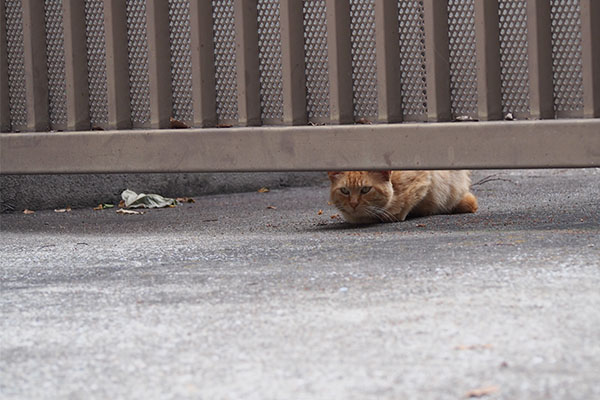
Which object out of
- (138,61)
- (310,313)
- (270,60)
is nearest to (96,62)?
(138,61)

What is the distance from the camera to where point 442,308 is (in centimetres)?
247

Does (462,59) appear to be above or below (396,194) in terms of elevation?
above

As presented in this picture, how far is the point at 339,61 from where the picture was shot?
14.4 feet

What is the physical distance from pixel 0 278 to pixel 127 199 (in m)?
3.15

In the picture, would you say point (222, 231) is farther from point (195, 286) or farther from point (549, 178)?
point (549, 178)

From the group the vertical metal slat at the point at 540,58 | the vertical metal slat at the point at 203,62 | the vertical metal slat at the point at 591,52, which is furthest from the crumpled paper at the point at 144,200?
the vertical metal slat at the point at 591,52

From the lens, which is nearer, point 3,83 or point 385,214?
point 385,214

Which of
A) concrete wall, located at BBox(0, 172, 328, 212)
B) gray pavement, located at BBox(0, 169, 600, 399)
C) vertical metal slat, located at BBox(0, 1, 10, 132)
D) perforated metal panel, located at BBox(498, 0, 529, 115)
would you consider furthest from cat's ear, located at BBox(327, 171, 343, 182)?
concrete wall, located at BBox(0, 172, 328, 212)

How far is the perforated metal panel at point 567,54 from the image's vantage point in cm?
405

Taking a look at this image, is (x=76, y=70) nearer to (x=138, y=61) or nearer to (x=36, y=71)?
(x=36, y=71)

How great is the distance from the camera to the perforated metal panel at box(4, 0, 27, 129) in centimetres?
502

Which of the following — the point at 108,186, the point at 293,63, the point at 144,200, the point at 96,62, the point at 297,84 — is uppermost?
the point at 96,62

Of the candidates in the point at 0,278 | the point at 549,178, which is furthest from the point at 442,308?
the point at 549,178

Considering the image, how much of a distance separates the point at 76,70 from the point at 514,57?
2.40m
